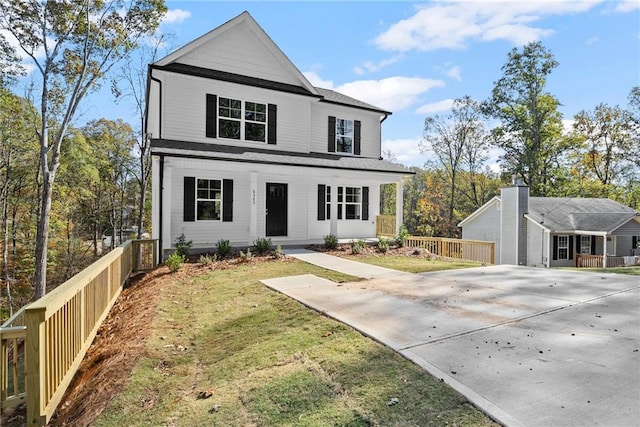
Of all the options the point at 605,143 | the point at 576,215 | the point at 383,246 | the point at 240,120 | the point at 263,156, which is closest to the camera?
the point at 263,156

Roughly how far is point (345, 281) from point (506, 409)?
5.21 meters

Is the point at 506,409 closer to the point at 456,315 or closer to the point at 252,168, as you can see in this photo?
the point at 456,315

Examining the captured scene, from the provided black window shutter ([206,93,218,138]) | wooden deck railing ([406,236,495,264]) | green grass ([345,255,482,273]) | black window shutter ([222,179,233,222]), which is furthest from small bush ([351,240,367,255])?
black window shutter ([206,93,218,138])

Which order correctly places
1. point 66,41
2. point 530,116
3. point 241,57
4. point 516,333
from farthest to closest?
point 530,116, point 66,41, point 241,57, point 516,333

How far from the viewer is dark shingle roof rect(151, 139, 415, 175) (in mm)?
11398

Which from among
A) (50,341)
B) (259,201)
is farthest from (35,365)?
(259,201)

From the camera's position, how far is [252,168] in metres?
12.2

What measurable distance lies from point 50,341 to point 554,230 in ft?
78.8

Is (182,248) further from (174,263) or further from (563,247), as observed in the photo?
(563,247)

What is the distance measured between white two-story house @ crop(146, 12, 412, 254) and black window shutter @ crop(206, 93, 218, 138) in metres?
0.04

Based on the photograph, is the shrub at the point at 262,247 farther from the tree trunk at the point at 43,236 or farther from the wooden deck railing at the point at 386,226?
the tree trunk at the point at 43,236

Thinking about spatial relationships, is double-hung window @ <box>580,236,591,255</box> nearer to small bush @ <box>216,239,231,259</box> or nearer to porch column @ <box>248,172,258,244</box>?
porch column @ <box>248,172,258,244</box>

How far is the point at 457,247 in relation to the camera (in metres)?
14.9

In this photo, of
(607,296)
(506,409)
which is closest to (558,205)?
(607,296)
